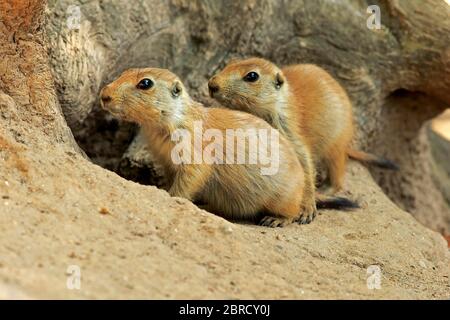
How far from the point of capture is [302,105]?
8.07m

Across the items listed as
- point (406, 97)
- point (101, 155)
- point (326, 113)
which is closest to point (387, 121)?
point (406, 97)

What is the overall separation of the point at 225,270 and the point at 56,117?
2.08m

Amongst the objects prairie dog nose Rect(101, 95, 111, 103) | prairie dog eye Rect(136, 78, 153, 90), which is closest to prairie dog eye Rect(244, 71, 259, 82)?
prairie dog eye Rect(136, 78, 153, 90)

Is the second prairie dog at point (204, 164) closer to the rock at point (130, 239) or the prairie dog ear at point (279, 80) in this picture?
the rock at point (130, 239)

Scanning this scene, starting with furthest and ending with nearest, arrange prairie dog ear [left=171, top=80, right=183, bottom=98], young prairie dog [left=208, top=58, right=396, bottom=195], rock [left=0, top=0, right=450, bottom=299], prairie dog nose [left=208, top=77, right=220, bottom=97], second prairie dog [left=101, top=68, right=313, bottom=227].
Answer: young prairie dog [left=208, top=58, right=396, bottom=195], prairie dog nose [left=208, top=77, right=220, bottom=97], prairie dog ear [left=171, top=80, right=183, bottom=98], second prairie dog [left=101, top=68, right=313, bottom=227], rock [left=0, top=0, right=450, bottom=299]

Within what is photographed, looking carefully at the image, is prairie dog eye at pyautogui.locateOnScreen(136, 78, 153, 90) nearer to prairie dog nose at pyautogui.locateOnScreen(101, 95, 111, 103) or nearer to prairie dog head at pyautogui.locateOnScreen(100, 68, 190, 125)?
prairie dog head at pyautogui.locateOnScreen(100, 68, 190, 125)

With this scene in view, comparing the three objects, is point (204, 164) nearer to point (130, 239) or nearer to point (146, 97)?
point (146, 97)

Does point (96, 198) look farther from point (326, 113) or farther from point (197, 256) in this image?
point (326, 113)

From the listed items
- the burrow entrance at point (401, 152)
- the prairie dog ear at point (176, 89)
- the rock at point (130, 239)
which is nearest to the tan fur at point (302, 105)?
the prairie dog ear at point (176, 89)

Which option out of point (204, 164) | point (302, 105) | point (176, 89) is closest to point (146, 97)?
point (176, 89)

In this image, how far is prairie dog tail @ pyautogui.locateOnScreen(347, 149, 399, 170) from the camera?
29.2 ft

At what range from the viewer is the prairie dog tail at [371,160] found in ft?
29.2

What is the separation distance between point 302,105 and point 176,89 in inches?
64.8

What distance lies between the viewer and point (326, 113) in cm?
825
